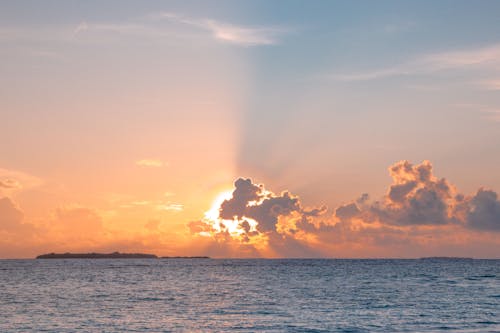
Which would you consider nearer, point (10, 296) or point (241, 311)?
point (241, 311)

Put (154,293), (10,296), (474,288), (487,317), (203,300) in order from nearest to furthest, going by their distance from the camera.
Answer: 1. (487,317)
2. (203,300)
3. (10,296)
4. (154,293)
5. (474,288)

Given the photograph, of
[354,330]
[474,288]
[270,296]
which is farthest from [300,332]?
[474,288]

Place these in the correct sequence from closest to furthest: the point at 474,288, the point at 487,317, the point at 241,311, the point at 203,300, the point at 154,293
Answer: the point at 487,317
the point at 241,311
the point at 203,300
the point at 154,293
the point at 474,288

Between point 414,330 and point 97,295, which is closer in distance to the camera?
point 414,330

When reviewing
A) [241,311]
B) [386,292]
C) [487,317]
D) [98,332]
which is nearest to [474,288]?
[386,292]

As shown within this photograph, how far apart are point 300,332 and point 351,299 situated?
124 ft

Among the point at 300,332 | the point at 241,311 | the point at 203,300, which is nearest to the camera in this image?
the point at 300,332

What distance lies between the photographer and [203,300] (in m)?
95.9

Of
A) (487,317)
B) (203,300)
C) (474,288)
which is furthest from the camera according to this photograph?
(474,288)

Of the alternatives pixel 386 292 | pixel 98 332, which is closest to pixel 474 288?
pixel 386 292

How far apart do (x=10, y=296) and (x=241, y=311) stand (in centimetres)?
4733

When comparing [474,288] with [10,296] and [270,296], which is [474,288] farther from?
[10,296]

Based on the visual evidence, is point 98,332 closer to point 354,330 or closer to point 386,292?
point 354,330

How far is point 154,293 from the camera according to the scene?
111250 mm
